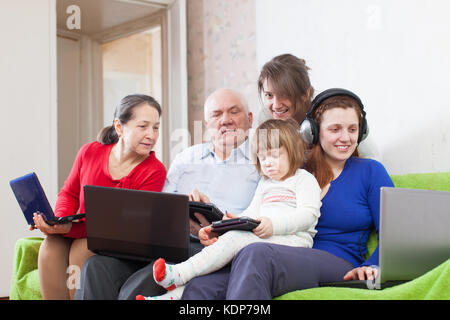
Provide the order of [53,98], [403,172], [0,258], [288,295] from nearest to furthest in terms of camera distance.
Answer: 1. [288,295]
2. [403,172]
3. [0,258]
4. [53,98]

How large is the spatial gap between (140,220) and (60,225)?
0.41m

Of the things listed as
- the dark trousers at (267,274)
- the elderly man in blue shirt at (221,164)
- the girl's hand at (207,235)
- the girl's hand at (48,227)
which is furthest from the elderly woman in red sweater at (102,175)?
the dark trousers at (267,274)

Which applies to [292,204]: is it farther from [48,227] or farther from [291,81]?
[48,227]

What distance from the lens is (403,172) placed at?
193cm

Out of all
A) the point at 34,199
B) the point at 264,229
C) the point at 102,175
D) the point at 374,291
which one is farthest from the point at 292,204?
the point at 34,199

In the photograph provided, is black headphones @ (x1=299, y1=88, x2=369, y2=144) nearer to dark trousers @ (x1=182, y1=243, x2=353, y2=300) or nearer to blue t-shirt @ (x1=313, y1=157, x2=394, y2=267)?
blue t-shirt @ (x1=313, y1=157, x2=394, y2=267)

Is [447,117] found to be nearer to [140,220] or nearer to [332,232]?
[332,232]

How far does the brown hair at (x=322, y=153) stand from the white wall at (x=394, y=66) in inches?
13.9

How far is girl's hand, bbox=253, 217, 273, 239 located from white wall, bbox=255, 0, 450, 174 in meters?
0.79

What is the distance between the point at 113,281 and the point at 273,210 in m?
0.55

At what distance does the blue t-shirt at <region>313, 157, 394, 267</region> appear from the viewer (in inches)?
A: 60.6

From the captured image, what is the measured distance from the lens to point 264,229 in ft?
4.55
